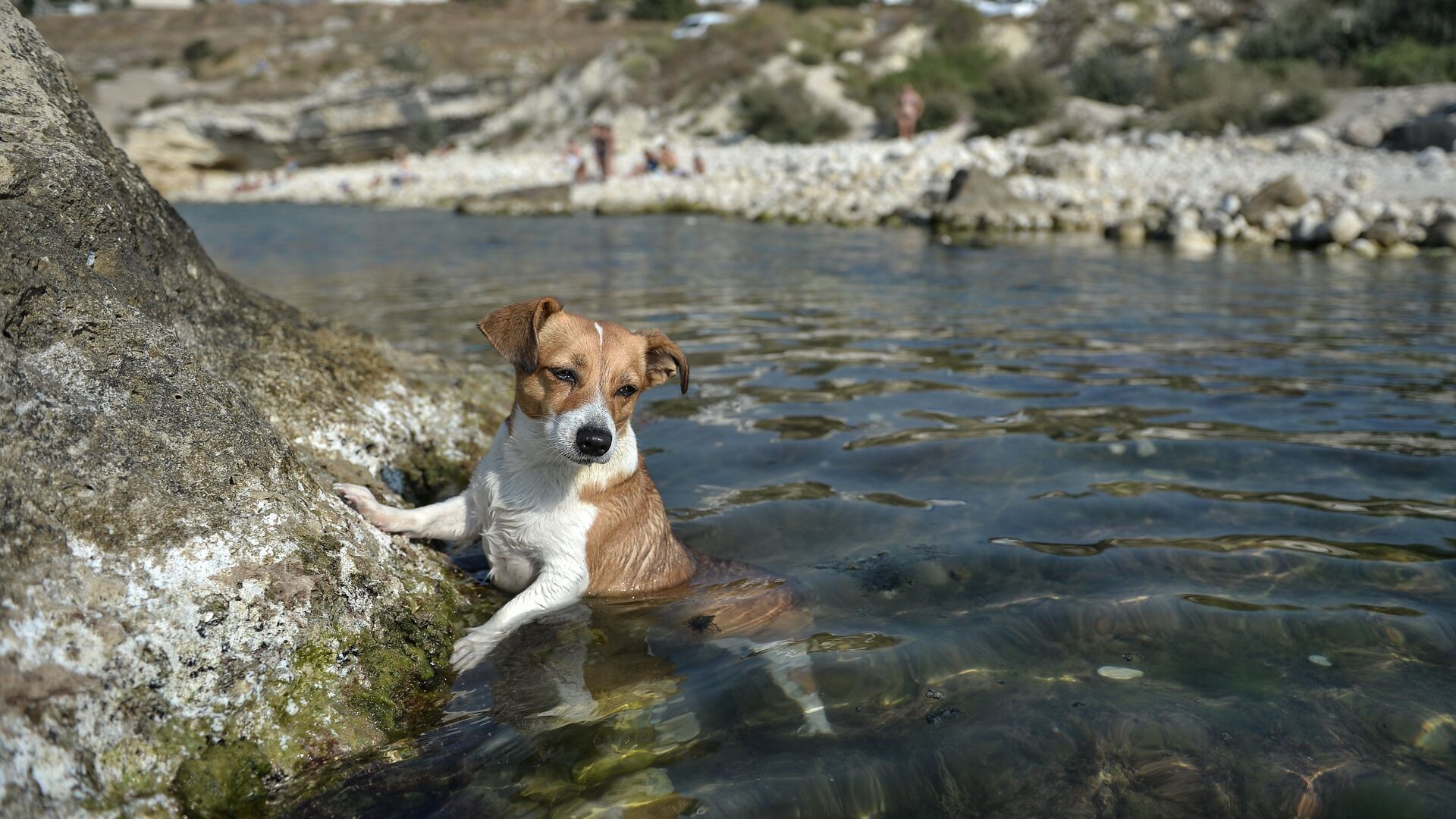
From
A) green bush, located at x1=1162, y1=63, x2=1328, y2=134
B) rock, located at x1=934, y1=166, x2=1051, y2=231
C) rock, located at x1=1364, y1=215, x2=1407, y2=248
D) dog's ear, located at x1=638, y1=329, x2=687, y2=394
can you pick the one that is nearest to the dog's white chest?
dog's ear, located at x1=638, y1=329, x2=687, y2=394

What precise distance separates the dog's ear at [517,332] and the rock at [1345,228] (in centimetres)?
1939

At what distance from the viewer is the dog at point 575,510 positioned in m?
4.43

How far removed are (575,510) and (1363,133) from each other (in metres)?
27.7

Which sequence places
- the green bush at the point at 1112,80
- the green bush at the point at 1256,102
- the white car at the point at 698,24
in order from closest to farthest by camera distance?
the green bush at the point at 1256,102, the green bush at the point at 1112,80, the white car at the point at 698,24

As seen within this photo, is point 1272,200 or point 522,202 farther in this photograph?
point 522,202

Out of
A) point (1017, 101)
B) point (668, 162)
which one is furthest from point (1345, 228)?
point (668, 162)

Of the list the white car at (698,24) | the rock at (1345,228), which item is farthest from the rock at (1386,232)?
the white car at (698,24)

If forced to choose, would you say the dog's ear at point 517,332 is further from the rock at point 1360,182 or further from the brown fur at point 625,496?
the rock at point 1360,182

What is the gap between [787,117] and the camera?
4112 cm

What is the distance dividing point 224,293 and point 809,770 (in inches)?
152

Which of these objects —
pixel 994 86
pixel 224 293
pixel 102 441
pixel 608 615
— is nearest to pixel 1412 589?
pixel 608 615

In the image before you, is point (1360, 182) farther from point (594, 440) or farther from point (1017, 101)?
point (594, 440)

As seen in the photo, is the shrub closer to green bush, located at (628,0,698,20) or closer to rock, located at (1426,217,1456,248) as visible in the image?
rock, located at (1426,217,1456,248)

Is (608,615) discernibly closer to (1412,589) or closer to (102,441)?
(102,441)
